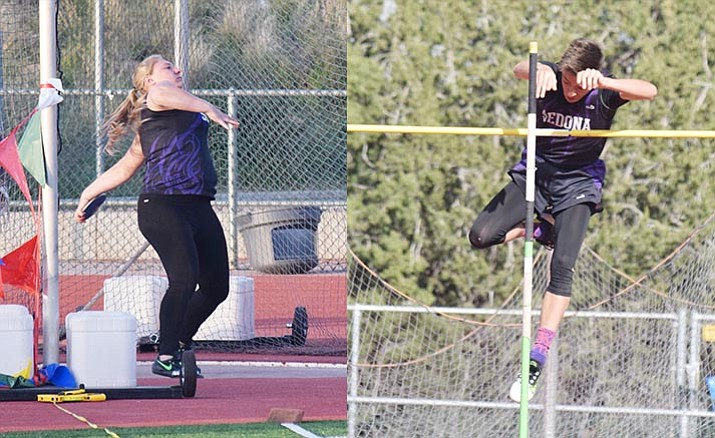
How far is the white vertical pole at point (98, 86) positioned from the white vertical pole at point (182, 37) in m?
0.25

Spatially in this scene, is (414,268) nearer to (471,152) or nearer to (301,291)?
(471,152)

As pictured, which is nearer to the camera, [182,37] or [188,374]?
[188,374]

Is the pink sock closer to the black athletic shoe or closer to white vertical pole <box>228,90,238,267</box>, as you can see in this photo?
white vertical pole <box>228,90,238,267</box>

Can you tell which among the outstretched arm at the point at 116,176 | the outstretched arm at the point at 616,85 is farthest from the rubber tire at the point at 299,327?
the outstretched arm at the point at 616,85

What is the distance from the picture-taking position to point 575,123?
13.5ft

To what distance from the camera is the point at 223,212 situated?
12.4 feet

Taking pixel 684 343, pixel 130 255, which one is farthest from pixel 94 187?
pixel 684 343

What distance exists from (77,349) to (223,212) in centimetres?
75

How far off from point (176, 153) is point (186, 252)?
315mm

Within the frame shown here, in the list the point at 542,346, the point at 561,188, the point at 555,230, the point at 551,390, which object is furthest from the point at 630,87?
the point at 551,390

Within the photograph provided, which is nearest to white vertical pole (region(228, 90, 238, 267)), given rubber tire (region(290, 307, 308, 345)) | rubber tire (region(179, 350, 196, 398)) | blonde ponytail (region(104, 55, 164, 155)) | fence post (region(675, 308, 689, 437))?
blonde ponytail (region(104, 55, 164, 155))

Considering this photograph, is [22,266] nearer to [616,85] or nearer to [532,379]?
[532,379]

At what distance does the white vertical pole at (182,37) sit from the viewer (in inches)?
136

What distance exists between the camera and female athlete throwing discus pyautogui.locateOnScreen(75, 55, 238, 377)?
10.7 feet
